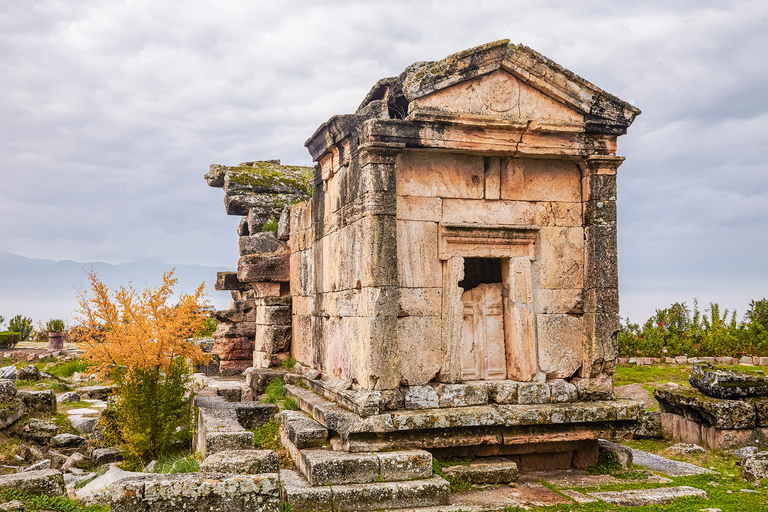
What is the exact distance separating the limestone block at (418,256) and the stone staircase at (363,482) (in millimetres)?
1819

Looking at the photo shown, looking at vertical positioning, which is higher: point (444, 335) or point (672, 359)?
point (444, 335)

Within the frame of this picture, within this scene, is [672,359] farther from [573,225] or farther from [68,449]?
[68,449]

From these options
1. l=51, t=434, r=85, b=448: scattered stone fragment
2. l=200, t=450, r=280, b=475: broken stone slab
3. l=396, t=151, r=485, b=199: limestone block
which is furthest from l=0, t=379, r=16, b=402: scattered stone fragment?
l=396, t=151, r=485, b=199: limestone block

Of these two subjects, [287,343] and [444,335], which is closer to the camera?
[444,335]

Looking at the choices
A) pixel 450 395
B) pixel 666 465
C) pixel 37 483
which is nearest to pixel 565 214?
pixel 450 395

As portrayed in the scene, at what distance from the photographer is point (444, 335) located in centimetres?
705

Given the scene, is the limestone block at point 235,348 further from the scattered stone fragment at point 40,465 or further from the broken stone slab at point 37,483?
the broken stone slab at point 37,483

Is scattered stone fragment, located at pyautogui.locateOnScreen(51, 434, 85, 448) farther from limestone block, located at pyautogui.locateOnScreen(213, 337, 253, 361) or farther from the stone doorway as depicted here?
the stone doorway

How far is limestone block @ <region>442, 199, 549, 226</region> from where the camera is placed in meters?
7.23

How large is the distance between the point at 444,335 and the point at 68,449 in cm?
594

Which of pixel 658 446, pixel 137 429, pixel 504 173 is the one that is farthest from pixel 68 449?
pixel 658 446

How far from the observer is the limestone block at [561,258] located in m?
7.46

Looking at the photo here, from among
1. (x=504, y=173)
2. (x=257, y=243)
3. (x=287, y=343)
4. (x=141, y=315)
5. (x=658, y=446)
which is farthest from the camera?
(x=257, y=243)

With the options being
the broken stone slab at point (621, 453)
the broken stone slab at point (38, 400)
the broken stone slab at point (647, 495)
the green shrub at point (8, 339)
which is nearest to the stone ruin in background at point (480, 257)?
the broken stone slab at point (621, 453)
